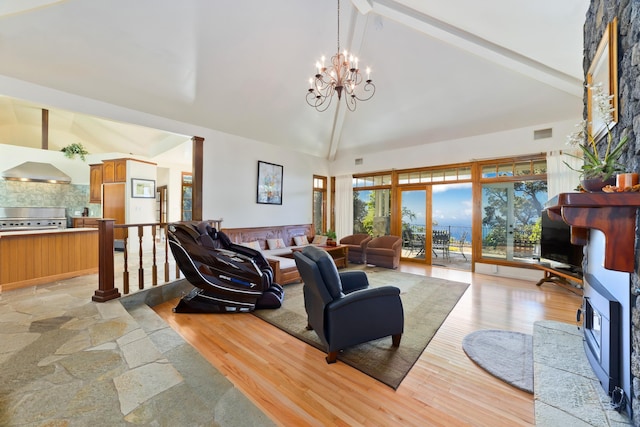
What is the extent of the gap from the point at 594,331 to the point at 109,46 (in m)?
5.61

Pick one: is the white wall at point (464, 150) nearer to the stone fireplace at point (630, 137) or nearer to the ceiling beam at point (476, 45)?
the ceiling beam at point (476, 45)

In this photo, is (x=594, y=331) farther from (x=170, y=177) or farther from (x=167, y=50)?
(x=170, y=177)

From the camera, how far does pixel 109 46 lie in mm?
3158

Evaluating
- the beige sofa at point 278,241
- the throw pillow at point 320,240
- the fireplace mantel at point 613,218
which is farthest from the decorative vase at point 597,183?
the throw pillow at point 320,240

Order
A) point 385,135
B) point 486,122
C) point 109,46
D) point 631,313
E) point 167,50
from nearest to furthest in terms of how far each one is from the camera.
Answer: point 631,313, point 109,46, point 167,50, point 486,122, point 385,135

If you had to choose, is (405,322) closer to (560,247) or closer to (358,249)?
(560,247)

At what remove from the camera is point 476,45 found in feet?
12.0

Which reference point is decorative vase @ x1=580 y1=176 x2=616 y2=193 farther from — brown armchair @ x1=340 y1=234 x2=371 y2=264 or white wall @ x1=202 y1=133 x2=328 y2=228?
white wall @ x1=202 y1=133 x2=328 y2=228

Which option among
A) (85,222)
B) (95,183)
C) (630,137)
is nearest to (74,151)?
(95,183)

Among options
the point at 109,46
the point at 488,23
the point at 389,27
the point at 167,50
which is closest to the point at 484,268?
the point at 488,23

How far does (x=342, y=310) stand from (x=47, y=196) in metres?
8.59

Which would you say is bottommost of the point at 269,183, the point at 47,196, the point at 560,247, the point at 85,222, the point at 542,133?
the point at 560,247

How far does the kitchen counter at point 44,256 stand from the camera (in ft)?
11.0

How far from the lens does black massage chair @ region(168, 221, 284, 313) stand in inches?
124
